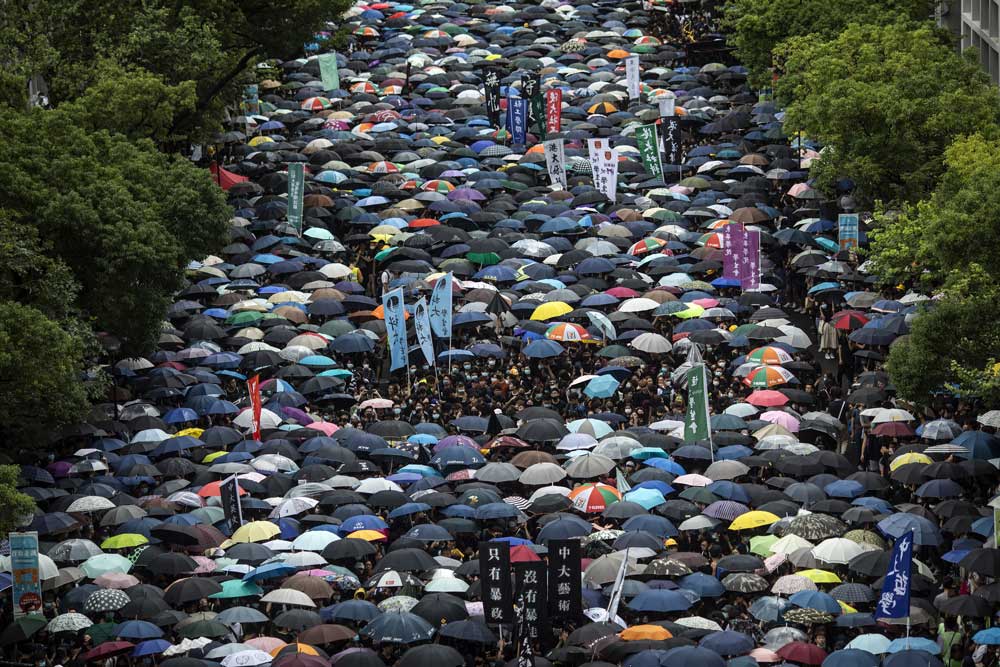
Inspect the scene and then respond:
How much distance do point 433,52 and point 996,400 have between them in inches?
1562

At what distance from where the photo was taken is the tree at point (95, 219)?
37594mm

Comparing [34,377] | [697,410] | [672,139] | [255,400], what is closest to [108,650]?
[34,377]

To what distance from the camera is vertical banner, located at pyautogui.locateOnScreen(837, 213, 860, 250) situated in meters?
43.9

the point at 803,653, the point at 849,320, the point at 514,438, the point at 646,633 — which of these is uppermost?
the point at 849,320

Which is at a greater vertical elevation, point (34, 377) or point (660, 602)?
point (34, 377)

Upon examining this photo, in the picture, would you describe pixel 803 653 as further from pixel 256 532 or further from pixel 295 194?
pixel 295 194

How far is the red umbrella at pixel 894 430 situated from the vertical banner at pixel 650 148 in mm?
18336

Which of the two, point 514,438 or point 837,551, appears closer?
point 837,551

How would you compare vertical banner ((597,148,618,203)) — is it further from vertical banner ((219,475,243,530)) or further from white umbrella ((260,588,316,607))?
white umbrella ((260,588,316,607))

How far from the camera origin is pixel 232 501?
3173cm

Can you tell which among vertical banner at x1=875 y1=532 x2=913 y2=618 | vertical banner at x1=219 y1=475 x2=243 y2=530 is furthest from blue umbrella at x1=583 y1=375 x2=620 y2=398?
vertical banner at x1=875 y1=532 x2=913 y2=618

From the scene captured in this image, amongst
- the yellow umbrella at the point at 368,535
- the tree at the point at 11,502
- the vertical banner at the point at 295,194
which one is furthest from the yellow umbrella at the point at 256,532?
the vertical banner at the point at 295,194

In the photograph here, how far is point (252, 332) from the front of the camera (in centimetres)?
4209

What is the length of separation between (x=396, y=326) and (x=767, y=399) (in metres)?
8.14
